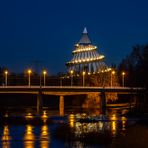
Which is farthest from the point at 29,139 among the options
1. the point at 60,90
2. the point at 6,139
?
the point at 60,90

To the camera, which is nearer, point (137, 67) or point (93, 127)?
point (93, 127)

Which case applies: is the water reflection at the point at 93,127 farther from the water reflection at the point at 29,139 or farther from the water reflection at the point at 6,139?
the water reflection at the point at 6,139

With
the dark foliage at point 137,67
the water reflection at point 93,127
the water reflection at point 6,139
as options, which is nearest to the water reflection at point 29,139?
the water reflection at point 6,139

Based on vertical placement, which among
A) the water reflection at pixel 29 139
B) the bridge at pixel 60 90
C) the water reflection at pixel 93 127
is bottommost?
the water reflection at pixel 29 139

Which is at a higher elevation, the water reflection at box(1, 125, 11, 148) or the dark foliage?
the dark foliage

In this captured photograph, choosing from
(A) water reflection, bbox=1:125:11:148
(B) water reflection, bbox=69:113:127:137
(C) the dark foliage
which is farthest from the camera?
(C) the dark foliage

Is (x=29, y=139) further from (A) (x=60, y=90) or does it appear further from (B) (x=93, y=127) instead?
(A) (x=60, y=90)

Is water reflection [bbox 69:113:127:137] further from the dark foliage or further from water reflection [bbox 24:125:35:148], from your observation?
the dark foliage

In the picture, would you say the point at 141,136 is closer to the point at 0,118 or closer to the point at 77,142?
the point at 77,142

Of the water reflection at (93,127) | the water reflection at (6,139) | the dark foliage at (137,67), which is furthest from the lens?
the dark foliage at (137,67)

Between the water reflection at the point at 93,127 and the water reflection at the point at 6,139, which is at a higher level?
the water reflection at the point at 93,127

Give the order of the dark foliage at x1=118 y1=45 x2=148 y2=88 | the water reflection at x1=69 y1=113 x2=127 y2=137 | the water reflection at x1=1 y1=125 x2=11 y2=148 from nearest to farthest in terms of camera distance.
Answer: the water reflection at x1=1 y1=125 x2=11 y2=148 → the water reflection at x1=69 y1=113 x2=127 y2=137 → the dark foliage at x1=118 y1=45 x2=148 y2=88

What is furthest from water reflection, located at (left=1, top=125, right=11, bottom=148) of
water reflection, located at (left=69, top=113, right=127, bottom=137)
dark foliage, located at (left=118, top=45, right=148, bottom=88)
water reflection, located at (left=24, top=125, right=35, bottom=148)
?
dark foliage, located at (left=118, top=45, right=148, bottom=88)

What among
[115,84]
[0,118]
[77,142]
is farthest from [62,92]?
[77,142]
